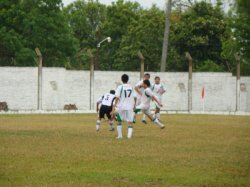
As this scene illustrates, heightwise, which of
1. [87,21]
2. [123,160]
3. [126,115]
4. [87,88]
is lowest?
[123,160]

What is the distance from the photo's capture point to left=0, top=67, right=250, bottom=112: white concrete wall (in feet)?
161

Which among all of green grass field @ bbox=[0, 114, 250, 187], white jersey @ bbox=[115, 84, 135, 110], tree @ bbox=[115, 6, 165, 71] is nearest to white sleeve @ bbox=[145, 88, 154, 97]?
green grass field @ bbox=[0, 114, 250, 187]

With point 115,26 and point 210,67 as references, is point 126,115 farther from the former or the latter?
point 115,26

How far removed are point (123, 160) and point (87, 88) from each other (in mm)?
35365

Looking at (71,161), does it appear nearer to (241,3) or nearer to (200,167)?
(200,167)

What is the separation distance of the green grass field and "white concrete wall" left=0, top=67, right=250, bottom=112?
24.7 m

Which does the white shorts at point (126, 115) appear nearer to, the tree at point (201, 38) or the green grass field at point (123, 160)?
the green grass field at point (123, 160)

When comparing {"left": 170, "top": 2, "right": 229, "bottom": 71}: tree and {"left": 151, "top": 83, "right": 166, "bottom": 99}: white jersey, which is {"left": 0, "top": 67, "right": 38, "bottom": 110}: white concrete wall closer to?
{"left": 151, "top": 83, "right": 166, "bottom": 99}: white jersey

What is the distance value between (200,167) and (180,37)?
5885 cm

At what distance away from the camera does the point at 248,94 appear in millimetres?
55688

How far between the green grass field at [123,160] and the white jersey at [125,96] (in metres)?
1.01

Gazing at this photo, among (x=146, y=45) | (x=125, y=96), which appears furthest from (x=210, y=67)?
(x=125, y=96)

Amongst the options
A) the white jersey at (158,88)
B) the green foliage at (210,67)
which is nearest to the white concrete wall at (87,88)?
the green foliage at (210,67)

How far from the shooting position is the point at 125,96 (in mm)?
23688
